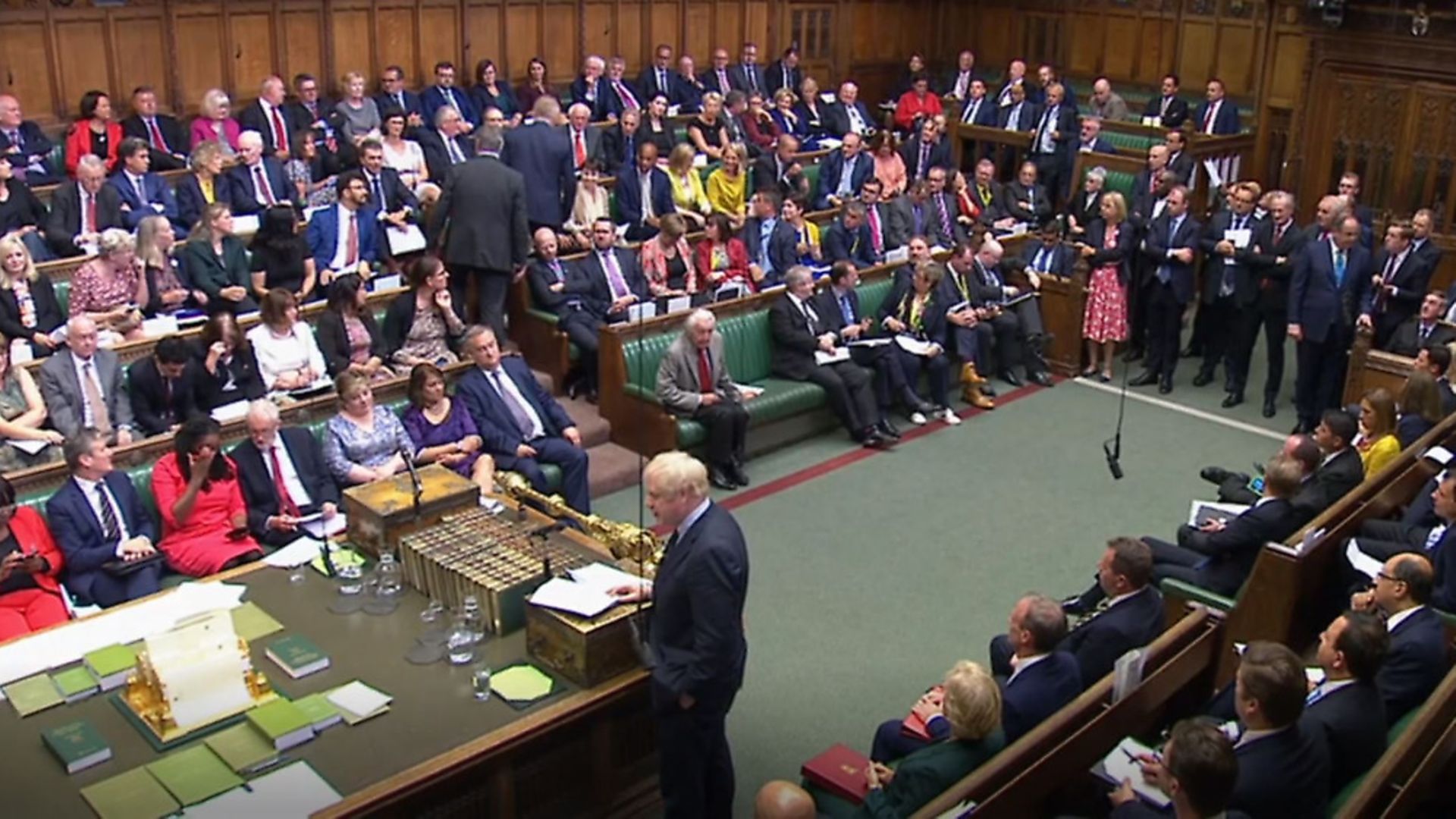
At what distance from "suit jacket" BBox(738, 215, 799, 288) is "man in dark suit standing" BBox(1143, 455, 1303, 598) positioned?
4157 mm

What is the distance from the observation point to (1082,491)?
24.6ft

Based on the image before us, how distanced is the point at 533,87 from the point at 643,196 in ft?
7.79

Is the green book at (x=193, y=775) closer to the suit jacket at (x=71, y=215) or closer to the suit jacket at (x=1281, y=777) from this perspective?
the suit jacket at (x=1281, y=777)

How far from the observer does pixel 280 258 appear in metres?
7.68

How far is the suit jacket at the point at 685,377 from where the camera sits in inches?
288

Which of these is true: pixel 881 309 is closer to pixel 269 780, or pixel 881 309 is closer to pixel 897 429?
pixel 897 429

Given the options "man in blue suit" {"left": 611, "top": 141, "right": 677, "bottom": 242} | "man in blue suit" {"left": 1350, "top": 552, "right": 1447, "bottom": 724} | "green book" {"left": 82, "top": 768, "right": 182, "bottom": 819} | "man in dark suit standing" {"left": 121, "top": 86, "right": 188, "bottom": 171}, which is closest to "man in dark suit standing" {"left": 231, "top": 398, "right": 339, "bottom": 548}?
"green book" {"left": 82, "top": 768, "right": 182, "bottom": 819}

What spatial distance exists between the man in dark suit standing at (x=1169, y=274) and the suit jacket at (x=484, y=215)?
4023 millimetres

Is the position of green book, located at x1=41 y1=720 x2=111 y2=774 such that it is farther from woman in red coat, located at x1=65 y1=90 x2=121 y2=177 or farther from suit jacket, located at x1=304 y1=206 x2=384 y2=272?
woman in red coat, located at x1=65 y1=90 x2=121 y2=177

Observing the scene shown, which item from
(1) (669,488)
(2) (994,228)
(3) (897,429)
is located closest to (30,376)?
(1) (669,488)

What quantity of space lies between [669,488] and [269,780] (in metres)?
1.28

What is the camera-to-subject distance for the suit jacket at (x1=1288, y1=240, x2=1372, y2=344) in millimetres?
8281

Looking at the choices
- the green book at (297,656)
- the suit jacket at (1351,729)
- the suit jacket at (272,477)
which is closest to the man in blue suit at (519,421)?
the suit jacket at (272,477)

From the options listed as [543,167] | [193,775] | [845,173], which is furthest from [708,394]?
[845,173]
